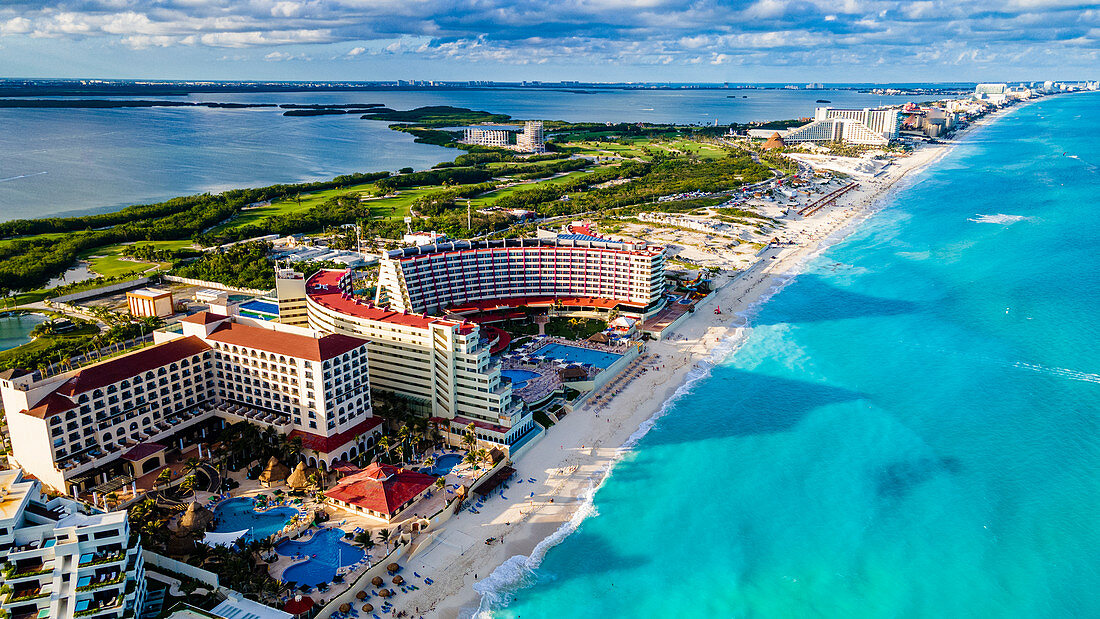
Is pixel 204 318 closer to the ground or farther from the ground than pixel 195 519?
farther from the ground

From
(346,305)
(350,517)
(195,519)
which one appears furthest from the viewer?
(346,305)

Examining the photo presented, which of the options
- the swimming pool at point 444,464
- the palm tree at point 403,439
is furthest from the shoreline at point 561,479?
the palm tree at point 403,439

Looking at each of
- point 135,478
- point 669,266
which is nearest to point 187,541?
point 135,478

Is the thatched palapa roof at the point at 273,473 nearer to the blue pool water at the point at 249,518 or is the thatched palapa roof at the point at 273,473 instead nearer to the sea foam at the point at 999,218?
the blue pool water at the point at 249,518

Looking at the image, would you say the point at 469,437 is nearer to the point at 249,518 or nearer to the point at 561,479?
the point at 561,479

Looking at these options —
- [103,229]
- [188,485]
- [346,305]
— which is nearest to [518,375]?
[346,305]

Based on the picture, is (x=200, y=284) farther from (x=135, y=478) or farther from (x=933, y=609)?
(x=933, y=609)
